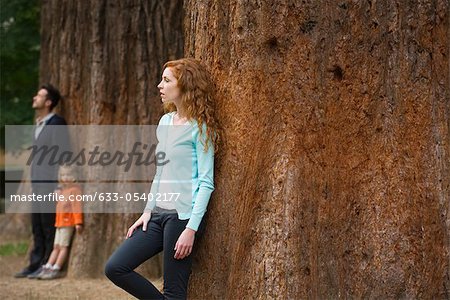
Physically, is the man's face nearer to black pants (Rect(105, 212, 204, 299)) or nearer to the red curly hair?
the red curly hair

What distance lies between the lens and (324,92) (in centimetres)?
499

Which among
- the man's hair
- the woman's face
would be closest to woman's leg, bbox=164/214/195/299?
the woman's face

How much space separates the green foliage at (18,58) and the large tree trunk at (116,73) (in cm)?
369

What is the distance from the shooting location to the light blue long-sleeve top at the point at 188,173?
4.94 meters

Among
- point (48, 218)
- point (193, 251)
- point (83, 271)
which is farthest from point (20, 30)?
point (193, 251)

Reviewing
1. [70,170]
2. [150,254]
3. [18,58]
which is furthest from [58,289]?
[18,58]

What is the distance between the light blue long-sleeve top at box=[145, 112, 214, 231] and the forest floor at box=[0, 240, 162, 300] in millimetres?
2525

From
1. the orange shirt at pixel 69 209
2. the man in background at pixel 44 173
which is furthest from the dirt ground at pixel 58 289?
the orange shirt at pixel 69 209

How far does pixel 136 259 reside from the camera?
4938 mm

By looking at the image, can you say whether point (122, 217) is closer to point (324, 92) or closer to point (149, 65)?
point (149, 65)

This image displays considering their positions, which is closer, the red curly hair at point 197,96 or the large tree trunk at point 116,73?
the red curly hair at point 197,96

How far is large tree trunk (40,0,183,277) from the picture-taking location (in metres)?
8.37

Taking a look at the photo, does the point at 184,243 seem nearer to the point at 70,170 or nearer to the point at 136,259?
the point at 136,259

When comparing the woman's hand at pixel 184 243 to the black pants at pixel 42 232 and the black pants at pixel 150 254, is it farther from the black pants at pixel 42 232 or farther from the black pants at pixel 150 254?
the black pants at pixel 42 232
